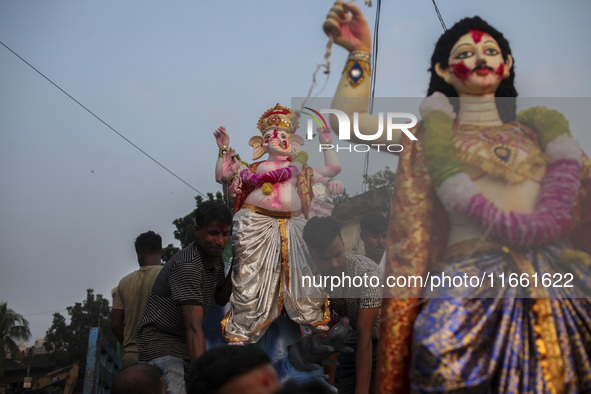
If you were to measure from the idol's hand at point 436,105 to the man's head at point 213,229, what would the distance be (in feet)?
4.75

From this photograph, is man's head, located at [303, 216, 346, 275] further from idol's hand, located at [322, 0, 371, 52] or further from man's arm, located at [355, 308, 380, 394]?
idol's hand, located at [322, 0, 371, 52]

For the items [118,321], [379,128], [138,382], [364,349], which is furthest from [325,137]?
[118,321]

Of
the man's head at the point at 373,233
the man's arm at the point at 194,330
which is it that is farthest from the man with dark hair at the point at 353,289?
the man's arm at the point at 194,330

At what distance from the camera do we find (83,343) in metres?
29.4

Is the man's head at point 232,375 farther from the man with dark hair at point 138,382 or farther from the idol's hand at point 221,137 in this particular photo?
the idol's hand at point 221,137

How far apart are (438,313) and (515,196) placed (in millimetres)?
687

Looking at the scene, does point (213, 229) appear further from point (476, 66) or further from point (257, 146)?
point (476, 66)

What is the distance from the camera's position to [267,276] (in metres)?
4.44

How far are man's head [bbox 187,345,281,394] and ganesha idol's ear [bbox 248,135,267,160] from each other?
3.25 meters

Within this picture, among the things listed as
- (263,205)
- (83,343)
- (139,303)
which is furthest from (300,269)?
(83,343)

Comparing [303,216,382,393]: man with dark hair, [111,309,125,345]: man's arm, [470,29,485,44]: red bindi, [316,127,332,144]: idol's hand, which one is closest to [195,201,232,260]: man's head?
[303,216,382,393]: man with dark hair

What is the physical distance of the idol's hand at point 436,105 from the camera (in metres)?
3.12

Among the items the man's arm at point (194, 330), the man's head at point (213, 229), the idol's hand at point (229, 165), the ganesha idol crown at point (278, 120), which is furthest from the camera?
the ganesha idol crown at point (278, 120)

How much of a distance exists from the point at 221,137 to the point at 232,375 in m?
3.37
